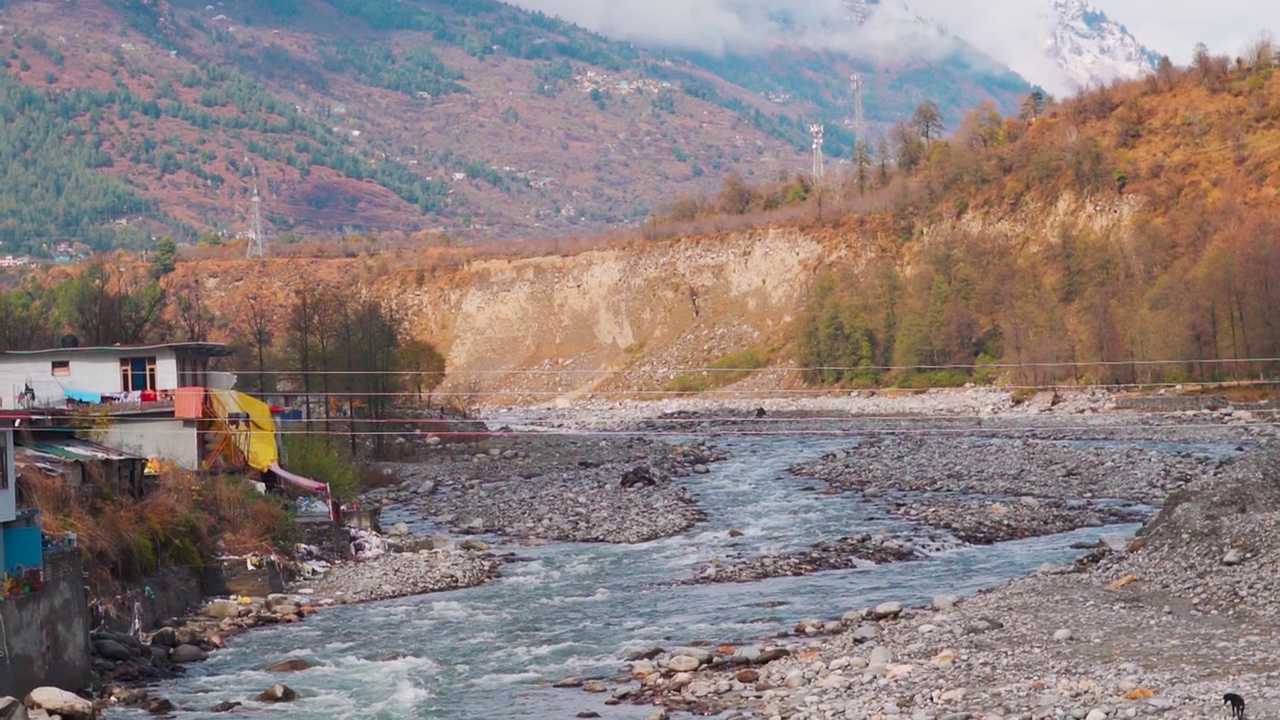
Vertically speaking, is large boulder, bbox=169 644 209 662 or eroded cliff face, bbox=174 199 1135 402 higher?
eroded cliff face, bbox=174 199 1135 402

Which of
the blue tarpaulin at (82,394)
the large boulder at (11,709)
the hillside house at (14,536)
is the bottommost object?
the large boulder at (11,709)

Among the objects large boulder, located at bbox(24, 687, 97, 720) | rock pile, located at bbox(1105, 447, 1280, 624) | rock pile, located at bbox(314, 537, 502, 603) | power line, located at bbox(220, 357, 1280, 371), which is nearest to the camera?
large boulder, located at bbox(24, 687, 97, 720)

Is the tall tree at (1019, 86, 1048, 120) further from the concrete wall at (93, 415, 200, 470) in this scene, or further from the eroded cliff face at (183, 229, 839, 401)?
the concrete wall at (93, 415, 200, 470)

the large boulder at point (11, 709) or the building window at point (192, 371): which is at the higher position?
the building window at point (192, 371)

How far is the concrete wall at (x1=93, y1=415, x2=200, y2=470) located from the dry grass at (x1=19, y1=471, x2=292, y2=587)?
1.36 metres

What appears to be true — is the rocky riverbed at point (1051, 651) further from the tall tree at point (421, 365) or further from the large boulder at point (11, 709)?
the tall tree at point (421, 365)

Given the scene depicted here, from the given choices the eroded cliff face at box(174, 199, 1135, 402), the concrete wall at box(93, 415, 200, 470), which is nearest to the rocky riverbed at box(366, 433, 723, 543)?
the concrete wall at box(93, 415, 200, 470)

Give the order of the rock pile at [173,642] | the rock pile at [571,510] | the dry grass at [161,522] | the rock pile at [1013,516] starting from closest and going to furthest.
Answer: the rock pile at [173,642] → the dry grass at [161,522] → the rock pile at [1013,516] → the rock pile at [571,510]

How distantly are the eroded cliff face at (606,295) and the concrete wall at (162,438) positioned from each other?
70.9 m

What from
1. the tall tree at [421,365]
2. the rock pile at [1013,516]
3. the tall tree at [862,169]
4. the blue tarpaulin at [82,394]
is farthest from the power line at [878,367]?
the tall tree at [862,169]

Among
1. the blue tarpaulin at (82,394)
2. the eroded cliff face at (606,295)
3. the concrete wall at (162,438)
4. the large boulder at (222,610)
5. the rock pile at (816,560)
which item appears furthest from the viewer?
the eroded cliff face at (606,295)

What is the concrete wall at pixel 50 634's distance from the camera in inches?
861

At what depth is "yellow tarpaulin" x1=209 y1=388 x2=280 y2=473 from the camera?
3950 centimetres

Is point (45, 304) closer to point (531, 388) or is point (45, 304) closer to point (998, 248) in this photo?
point (531, 388)
